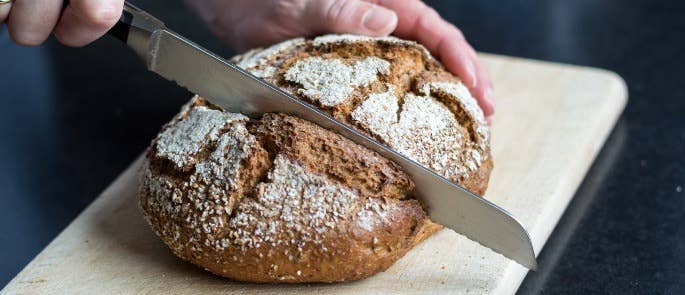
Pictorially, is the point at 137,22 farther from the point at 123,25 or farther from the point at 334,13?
the point at 334,13

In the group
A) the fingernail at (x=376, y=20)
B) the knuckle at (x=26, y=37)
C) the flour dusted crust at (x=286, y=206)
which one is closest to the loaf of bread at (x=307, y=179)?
the flour dusted crust at (x=286, y=206)

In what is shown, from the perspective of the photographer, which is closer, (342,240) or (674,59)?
(342,240)

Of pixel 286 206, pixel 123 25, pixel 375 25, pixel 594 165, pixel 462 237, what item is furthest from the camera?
pixel 594 165

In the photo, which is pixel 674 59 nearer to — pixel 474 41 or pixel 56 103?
pixel 474 41

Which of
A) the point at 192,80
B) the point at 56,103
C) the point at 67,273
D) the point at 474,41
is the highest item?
the point at 192,80

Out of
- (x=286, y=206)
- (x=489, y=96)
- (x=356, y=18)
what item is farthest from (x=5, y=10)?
(x=489, y=96)

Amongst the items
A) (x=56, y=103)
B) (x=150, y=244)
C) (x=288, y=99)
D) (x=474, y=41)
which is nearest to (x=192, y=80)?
(x=288, y=99)

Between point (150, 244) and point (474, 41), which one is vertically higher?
point (474, 41)

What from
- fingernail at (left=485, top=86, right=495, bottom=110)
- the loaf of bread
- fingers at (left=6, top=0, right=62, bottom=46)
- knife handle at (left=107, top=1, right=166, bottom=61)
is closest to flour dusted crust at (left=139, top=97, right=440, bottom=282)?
the loaf of bread
